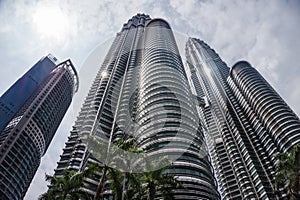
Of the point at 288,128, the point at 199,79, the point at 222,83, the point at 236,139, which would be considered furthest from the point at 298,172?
the point at 199,79

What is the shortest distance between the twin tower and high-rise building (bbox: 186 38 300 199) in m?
0.31

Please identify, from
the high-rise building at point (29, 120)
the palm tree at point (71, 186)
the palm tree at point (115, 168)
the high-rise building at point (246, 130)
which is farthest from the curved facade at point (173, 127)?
the high-rise building at point (29, 120)

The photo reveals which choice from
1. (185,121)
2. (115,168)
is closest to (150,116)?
(185,121)

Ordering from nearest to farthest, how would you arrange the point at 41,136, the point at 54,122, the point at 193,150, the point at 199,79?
the point at 193,150 → the point at 41,136 → the point at 54,122 → the point at 199,79

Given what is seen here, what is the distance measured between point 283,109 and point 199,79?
69.7m

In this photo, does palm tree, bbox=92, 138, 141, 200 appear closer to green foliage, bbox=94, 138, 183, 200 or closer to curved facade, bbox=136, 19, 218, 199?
green foliage, bbox=94, 138, 183, 200

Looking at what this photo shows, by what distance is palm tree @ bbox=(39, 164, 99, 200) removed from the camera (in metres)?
20.6

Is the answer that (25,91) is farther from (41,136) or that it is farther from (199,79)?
(199,79)

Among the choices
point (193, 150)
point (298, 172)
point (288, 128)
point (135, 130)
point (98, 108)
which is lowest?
point (298, 172)

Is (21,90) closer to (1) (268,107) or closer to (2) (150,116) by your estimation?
(2) (150,116)

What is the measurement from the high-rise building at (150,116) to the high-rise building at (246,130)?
97.2 feet

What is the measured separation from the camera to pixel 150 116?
66.2 metres

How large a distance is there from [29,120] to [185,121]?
8266 cm

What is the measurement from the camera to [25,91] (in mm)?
163625
